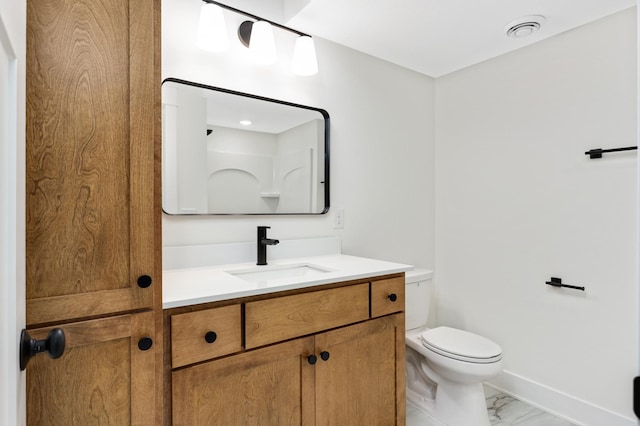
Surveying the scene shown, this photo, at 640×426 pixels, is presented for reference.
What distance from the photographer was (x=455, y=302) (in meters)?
2.53

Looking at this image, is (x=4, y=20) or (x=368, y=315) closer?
(x=4, y=20)

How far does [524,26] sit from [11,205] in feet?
7.68

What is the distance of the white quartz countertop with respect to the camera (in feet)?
3.61

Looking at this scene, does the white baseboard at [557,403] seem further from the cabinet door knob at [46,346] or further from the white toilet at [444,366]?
the cabinet door knob at [46,346]

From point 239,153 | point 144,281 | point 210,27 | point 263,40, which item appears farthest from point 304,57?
point 144,281

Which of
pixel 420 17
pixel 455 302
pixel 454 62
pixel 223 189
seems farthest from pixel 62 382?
pixel 454 62

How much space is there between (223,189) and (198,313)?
757mm

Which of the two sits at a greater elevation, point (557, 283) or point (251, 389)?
point (557, 283)

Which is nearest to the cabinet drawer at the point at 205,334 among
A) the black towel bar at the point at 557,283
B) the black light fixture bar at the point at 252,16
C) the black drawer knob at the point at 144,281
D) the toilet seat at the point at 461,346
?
the black drawer knob at the point at 144,281

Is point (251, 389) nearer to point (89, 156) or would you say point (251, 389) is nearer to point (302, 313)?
point (302, 313)

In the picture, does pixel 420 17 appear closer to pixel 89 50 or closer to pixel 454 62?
pixel 454 62

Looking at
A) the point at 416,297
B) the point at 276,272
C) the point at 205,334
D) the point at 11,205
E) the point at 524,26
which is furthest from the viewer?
the point at 416,297

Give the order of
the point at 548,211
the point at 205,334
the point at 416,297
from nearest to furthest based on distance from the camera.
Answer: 1. the point at 205,334
2. the point at 548,211
3. the point at 416,297

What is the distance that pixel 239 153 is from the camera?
5.75ft
